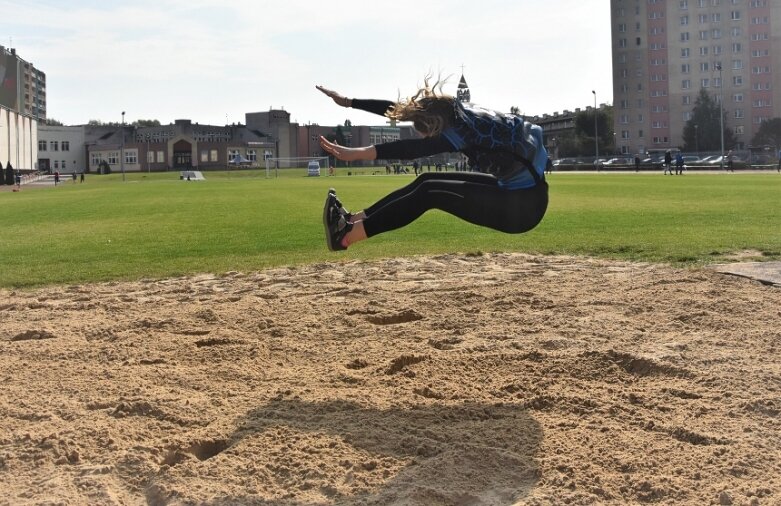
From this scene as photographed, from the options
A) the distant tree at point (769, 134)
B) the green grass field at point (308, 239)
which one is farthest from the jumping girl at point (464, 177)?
the distant tree at point (769, 134)

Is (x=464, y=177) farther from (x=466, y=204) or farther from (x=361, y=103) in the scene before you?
(x=361, y=103)

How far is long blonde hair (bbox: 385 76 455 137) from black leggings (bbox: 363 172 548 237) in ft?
1.50

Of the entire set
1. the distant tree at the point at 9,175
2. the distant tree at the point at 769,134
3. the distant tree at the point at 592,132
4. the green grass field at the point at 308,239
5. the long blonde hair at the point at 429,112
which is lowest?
the green grass field at the point at 308,239

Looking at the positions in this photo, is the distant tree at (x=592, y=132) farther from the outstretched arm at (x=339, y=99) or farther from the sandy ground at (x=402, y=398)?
the outstretched arm at (x=339, y=99)

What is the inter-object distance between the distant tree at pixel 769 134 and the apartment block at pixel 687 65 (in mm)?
4892

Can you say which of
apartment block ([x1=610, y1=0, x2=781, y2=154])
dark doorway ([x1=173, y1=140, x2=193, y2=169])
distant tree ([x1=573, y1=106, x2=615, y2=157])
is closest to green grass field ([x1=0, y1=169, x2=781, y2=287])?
apartment block ([x1=610, y1=0, x2=781, y2=154])

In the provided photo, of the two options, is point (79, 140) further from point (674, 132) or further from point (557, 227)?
point (557, 227)

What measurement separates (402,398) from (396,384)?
1.06ft

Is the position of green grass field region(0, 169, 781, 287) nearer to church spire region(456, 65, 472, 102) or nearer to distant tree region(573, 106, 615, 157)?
church spire region(456, 65, 472, 102)

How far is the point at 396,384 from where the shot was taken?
5590 millimetres

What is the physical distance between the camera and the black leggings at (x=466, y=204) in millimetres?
6086

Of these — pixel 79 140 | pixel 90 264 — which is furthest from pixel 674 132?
pixel 90 264

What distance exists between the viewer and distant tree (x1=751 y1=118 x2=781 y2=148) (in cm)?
10723

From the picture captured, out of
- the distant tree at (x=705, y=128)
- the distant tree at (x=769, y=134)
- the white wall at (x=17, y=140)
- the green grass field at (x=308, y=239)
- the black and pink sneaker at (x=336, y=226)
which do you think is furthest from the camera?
the distant tree at (x=705, y=128)
